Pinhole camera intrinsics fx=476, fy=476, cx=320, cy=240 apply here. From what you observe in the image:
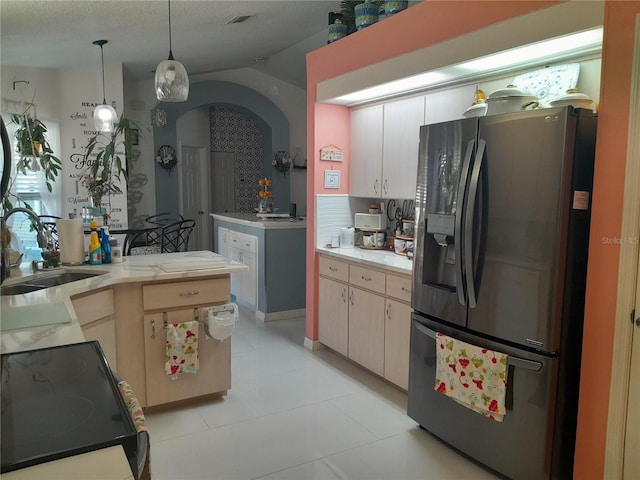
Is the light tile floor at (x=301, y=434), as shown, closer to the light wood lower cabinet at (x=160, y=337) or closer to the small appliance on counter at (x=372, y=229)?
the light wood lower cabinet at (x=160, y=337)

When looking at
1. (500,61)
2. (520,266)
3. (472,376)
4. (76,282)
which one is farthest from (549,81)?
(76,282)

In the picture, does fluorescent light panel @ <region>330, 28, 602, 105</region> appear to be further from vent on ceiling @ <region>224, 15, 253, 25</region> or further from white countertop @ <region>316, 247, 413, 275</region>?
vent on ceiling @ <region>224, 15, 253, 25</region>

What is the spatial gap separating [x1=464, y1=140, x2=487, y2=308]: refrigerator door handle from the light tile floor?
0.90 m

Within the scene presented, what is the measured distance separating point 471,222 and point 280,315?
3068mm

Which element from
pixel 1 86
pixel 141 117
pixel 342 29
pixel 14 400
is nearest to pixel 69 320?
pixel 14 400

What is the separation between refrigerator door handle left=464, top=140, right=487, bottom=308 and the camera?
2262 mm

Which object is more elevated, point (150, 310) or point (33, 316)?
point (33, 316)

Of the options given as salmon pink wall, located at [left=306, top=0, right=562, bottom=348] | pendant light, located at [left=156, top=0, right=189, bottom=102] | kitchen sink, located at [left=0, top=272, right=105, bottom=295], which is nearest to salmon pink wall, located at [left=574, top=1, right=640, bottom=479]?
salmon pink wall, located at [left=306, top=0, right=562, bottom=348]

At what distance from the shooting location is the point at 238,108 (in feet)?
24.5

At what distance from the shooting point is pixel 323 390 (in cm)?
327

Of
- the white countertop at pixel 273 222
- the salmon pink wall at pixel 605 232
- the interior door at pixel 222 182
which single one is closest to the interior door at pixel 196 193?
the interior door at pixel 222 182

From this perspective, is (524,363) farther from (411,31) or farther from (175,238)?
(175,238)

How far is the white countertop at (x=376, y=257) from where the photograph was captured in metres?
3.11

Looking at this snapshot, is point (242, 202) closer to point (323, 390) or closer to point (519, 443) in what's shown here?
point (323, 390)
